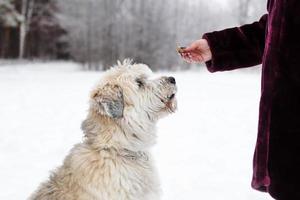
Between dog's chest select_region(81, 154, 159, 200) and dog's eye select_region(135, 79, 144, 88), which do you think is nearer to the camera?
dog's chest select_region(81, 154, 159, 200)

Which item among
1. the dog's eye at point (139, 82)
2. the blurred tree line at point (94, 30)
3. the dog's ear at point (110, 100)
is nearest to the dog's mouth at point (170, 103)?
the dog's eye at point (139, 82)

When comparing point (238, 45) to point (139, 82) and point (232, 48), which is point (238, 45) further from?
point (139, 82)

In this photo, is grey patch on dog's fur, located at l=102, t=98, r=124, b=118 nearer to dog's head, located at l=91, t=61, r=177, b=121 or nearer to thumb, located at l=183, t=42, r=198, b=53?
dog's head, located at l=91, t=61, r=177, b=121

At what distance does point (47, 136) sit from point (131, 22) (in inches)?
1035

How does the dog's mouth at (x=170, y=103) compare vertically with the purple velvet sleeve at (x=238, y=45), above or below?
below

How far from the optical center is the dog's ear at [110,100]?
3131 millimetres

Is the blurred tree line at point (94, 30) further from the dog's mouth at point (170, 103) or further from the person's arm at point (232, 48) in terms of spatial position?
the person's arm at point (232, 48)

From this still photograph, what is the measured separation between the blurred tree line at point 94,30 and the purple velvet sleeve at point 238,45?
29338mm

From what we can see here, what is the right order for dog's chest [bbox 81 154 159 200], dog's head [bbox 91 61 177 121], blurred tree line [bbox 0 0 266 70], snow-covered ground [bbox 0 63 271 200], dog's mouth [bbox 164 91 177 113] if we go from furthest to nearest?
blurred tree line [bbox 0 0 266 70] < snow-covered ground [bbox 0 63 271 200] < dog's mouth [bbox 164 91 177 113] < dog's head [bbox 91 61 177 121] < dog's chest [bbox 81 154 159 200]

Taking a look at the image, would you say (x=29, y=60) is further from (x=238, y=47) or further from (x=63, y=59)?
(x=238, y=47)

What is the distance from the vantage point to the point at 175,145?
810cm

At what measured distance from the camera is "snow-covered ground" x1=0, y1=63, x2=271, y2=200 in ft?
19.2

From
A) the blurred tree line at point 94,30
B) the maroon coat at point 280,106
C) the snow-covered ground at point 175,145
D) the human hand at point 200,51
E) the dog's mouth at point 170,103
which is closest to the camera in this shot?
the maroon coat at point 280,106

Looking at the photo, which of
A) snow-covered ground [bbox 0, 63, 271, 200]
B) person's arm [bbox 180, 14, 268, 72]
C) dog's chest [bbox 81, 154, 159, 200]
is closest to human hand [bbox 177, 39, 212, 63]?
person's arm [bbox 180, 14, 268, 72]
